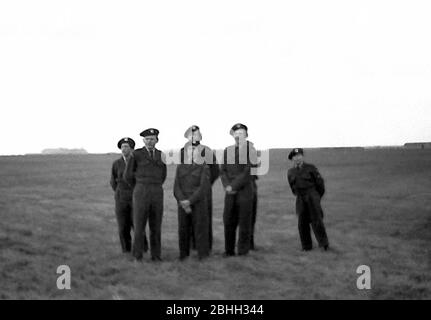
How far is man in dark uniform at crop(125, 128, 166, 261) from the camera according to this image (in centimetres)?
772

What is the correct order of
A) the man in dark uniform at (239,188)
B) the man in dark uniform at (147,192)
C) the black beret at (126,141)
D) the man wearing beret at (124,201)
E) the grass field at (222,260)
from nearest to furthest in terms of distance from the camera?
the grass field at (222,260), the man in dark uniform at (147,192), the man in dark uniform at (239,188), the man wearing beret at (124,201), the black beret at (126,141)

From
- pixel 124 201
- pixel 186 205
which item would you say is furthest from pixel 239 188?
pixel 124 201

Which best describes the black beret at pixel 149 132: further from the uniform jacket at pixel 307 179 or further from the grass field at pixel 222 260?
the uniform jacket at pixel 307 179

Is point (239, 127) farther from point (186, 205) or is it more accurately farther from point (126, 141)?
point (126, 141)

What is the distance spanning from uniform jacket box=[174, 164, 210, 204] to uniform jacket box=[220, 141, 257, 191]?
0.48m

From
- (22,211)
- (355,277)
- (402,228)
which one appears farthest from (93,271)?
(402,228)

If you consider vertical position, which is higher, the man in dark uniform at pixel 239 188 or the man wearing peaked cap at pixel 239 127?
the man wearing peaked cap at pixel 239 127

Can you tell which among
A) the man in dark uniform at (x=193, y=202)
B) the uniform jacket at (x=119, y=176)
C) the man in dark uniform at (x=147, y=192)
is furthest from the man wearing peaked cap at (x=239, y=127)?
the uniform jacket at (x=119, y=176)

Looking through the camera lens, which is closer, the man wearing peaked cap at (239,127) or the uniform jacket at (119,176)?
the man wearing peaked cap at (239,127)

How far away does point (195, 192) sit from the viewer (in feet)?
25.5

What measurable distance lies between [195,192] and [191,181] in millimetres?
232

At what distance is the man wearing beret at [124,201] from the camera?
8648mm

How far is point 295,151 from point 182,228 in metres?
2.74
